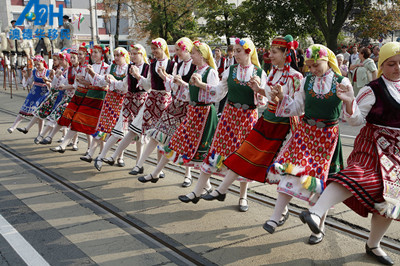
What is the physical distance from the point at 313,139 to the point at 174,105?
7.76 feet

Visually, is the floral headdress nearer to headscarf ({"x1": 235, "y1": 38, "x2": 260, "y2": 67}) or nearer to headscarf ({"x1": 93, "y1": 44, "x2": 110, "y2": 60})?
headscarf ({"x1": 235, "y1": 38, "x2": 260, "y2": 67})

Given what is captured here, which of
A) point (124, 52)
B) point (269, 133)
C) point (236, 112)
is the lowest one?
point (269, 133)

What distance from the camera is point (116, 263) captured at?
3.89 m

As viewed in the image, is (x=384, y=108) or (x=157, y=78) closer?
(x=384, y=108)

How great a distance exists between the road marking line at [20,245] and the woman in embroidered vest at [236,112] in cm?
157

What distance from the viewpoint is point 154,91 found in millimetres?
6227

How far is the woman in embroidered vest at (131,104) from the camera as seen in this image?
21.2 ft

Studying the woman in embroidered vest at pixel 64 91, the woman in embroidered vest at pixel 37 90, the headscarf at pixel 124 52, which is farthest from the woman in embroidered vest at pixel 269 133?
the woman in embroidered vest at pixel 37 90

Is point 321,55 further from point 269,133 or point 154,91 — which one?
point 154,91

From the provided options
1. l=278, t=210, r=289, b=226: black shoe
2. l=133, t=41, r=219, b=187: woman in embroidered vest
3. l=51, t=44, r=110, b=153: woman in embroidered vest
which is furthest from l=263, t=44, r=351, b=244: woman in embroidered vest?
l=51, t=44, r=110, b=153: woman in embroidered vest

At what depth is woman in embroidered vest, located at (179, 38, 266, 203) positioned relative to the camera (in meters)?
4.84

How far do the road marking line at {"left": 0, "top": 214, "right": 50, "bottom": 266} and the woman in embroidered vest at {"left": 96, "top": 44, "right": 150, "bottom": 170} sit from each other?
2061 mm

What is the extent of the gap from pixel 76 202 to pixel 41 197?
530mm

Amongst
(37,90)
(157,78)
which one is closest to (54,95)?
(37,90)
